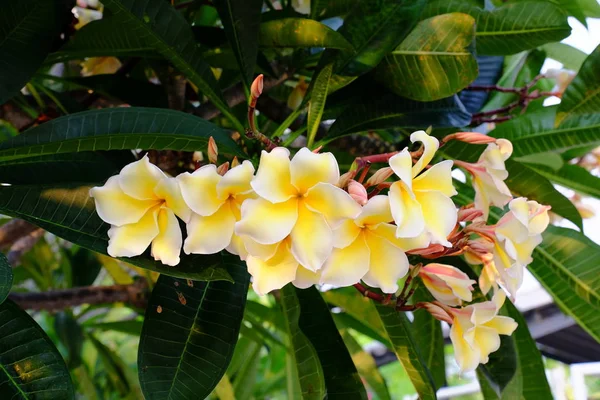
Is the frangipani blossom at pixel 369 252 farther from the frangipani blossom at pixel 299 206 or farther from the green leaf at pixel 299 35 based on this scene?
the green leaf at pixel 299 35

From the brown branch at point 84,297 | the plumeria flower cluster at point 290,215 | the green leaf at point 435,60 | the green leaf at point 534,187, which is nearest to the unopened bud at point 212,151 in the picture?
the plumeria flower cluster at point 290,215

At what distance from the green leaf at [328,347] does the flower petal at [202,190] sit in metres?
0.23

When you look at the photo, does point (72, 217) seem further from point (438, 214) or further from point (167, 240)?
point (438, 214)

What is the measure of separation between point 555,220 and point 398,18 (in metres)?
0.83

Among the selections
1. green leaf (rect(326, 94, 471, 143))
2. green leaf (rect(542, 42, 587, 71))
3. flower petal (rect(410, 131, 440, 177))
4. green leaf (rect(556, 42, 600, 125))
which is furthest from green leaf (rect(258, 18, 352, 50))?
green leaf (rect(542, 42, 587, 71))

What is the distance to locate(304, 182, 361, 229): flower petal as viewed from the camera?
45 cm

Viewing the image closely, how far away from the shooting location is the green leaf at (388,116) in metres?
0.75

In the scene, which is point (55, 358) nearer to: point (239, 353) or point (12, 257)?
point (12, 257)

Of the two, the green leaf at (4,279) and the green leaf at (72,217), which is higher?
the green leaf at (72,217)

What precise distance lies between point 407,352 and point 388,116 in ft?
0.95

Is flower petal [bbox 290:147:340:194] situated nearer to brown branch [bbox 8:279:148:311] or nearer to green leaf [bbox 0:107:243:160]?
green leaf [bbox 0:107:243:160]

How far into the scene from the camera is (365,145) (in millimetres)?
1039

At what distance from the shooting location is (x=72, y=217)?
1.68 feet

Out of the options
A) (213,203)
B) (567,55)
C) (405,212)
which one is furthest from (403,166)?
(567,55)
